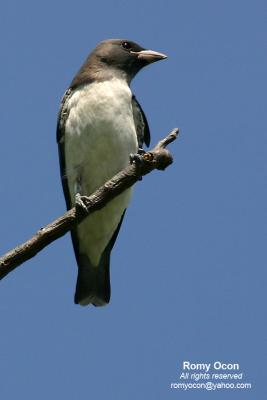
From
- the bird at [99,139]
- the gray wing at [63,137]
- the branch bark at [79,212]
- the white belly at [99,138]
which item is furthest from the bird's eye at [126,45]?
the branch bark at [79,212]

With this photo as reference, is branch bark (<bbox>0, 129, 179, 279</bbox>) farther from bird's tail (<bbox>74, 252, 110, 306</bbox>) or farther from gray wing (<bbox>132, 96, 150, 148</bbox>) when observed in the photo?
bird's tail (<bbox>74, 252, 110, 306</bbox>)

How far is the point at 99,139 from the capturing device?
871 centimetres

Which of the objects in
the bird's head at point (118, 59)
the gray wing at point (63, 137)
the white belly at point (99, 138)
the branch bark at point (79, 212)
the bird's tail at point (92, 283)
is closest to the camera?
the branch bark at point (79, 212)

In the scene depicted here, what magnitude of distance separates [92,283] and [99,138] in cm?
197

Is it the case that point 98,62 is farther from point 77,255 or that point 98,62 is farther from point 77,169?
point 77,255

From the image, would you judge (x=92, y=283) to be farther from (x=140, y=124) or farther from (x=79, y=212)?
(x=79, y=212)

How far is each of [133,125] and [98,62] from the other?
114cm

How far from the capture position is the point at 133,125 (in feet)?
29.5

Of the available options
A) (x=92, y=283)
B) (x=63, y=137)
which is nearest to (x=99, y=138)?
(x=63, y=137)

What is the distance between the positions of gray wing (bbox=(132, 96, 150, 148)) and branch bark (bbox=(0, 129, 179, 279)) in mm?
2240

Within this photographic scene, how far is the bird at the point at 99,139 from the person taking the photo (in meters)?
8.76

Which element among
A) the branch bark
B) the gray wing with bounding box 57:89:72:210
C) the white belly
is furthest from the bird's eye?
the branch bark

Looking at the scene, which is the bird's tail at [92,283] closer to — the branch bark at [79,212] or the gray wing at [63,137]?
the gray wing at [63,137]

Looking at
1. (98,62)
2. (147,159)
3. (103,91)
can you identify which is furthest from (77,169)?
(147,159)
